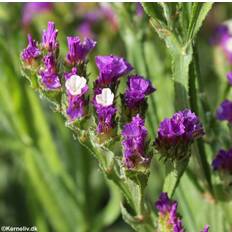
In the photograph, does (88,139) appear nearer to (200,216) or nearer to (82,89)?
(82,89)

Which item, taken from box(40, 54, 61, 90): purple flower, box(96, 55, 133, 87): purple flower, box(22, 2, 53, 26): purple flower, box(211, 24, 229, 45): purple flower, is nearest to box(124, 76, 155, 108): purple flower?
box(96, 55, 133, 87): purple flower

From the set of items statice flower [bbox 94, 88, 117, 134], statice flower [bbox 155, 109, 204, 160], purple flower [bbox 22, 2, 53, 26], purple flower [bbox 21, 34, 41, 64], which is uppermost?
purple flower [bbox 22, 2, 53, 26]

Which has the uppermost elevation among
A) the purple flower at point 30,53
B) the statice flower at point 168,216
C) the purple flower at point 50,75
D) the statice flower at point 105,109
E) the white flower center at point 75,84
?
the purple flower at point 30,53

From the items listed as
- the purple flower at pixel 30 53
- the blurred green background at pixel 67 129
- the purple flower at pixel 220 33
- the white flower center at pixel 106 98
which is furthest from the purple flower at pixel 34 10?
the white flower center at pixel 106 98

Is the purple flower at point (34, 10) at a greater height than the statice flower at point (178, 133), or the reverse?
the purple flower at point (34, 10)

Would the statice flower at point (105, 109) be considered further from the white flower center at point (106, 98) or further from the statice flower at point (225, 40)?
the statice flower at point (225, 40)

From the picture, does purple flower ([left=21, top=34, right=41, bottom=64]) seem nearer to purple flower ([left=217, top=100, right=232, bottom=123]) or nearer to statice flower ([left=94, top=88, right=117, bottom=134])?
statice flower ([left=94, top=88, right=117, bottom=134])

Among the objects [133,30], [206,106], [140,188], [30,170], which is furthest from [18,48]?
[140,188]
